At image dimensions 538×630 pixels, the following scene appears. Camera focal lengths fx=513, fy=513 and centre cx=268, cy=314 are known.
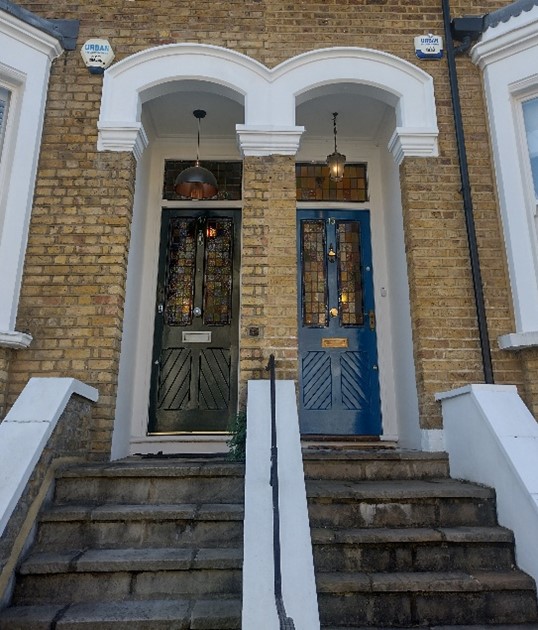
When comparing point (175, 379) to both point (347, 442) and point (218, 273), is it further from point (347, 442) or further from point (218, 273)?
point (347, 442)

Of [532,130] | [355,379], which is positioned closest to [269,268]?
[355,379]

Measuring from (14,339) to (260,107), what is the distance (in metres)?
3.11

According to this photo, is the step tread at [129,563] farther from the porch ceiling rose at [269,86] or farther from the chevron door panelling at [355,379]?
the porch ceiling rose at [269,86]

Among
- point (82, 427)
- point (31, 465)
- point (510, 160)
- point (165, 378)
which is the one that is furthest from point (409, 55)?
point (31, 465)

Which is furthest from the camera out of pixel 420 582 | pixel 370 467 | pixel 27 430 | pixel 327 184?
pixel 327 184

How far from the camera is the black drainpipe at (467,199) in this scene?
14.5 feet

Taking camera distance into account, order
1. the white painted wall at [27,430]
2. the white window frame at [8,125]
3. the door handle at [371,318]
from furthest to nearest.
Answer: the door handle at [371,318] < the white window frame at [8,125] < the white painted wall at [27,430]

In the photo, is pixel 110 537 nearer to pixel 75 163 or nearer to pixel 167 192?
pixel 75 163

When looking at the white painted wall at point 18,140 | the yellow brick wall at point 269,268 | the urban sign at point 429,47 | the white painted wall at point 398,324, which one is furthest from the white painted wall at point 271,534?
the urban sign at point 429,47

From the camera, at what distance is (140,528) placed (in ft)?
10.0

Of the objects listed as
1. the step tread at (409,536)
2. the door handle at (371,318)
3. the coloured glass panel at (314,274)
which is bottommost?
the step tread at (409,536)

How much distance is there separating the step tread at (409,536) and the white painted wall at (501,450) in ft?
0.44

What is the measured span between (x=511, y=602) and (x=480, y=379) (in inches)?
79.6

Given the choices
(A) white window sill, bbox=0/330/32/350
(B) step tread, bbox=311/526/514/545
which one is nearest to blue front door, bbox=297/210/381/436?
(B) step tread, bbox=311/526/514/545
